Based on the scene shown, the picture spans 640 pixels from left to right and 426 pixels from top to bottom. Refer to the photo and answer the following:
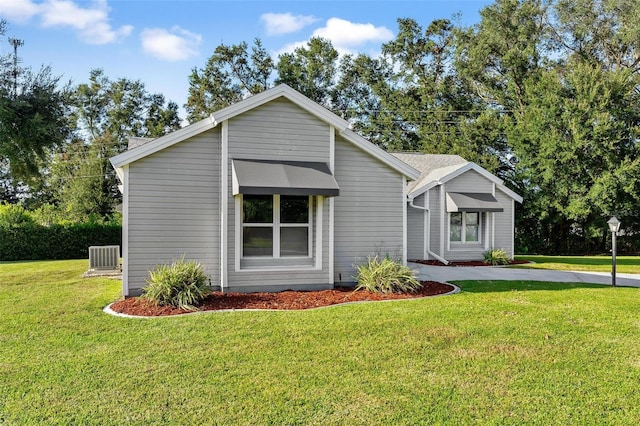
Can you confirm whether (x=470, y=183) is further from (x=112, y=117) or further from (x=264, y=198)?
(x=112, y=117)

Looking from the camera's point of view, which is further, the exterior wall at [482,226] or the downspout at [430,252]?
the exterior wall at [482,226]

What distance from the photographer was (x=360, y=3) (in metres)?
17.1

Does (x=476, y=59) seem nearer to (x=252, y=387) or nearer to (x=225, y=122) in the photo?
(x=225, y=122)

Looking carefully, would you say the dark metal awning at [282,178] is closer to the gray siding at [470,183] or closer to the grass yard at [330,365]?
the grass yard at [330,365]

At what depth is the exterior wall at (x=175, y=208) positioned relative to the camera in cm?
1022

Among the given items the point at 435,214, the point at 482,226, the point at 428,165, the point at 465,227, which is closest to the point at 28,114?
the point at 428,165

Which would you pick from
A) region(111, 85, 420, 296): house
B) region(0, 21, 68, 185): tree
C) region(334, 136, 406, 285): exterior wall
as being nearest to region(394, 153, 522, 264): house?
region(334, 136, 406, 285): exterior wall

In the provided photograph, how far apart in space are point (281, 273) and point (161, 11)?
33.0ft

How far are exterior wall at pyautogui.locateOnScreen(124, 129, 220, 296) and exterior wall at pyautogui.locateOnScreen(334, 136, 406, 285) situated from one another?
3.38m

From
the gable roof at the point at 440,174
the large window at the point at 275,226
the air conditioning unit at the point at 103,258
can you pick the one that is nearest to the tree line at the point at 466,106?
the gable roof at the point at 440,174

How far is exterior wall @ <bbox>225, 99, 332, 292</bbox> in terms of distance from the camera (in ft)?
34.8

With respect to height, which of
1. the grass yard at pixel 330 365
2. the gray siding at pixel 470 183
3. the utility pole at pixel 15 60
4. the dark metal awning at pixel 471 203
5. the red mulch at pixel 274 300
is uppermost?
the utility pole at pixel 15 60

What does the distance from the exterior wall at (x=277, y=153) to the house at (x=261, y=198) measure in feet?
0.09

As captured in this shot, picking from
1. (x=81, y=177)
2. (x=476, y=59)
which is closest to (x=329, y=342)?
(x=81, y=177)
